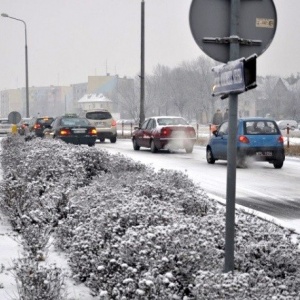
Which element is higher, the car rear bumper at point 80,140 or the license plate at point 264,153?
the license plate at point 264,153

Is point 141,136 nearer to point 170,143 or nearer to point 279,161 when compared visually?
point 170,143

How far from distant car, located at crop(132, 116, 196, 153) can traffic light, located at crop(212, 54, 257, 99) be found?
67.7ft

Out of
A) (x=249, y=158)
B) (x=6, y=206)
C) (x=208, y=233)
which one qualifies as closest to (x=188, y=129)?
(x=249, y=158)

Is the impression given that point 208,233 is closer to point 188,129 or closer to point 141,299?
point 141,299

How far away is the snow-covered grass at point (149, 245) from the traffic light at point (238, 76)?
1.18m

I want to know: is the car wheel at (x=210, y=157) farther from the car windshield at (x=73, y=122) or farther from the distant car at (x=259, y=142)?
the car windshield at (x=73, y=122)

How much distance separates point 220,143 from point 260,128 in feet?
4.49

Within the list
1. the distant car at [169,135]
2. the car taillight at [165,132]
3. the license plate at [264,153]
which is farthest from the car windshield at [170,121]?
the license plate at [264,153]

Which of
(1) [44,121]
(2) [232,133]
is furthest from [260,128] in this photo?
(1) [44,121]

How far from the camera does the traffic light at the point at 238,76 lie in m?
4.26

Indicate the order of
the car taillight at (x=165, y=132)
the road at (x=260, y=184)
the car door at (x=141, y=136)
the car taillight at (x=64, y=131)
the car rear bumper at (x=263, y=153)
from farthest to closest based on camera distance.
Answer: the car taillight at (x=64, y=131) → the car door at (x=141, y=136) → the car taillight at (x=165, y=132) → the car rear bumper at (x=263, y=153) → the road at (x=260, y=184)

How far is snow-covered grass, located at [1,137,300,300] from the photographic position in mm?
4027

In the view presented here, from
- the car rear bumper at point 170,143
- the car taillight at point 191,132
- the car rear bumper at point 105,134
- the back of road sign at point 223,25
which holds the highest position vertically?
the back of road sign at point 223,25

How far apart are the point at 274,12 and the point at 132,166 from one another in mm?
6778
